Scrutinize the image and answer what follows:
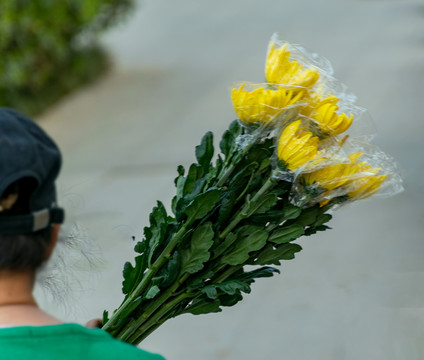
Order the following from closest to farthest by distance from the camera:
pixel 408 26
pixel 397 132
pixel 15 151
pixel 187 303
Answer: pixel 15 151, pixel 187 303, pixel 397 132, pixel 408 26

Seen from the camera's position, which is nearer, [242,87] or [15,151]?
[15,151]

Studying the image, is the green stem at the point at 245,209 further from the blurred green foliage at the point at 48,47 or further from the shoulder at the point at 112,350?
the blurred green foliage at the point at 48,47

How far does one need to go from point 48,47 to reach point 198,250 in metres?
6.99

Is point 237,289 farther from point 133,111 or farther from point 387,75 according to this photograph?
point 133,111

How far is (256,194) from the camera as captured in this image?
1.63 meters

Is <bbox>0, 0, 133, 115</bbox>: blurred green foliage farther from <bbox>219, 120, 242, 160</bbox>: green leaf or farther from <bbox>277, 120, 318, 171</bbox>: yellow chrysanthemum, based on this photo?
<bbox>277, 120, 318, 171</bbox>: yellow chrysanthemum

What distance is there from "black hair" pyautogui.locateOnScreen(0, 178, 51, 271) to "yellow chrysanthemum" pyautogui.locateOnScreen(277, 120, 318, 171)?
1.95 feet

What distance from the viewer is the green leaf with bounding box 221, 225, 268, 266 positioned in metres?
1.61

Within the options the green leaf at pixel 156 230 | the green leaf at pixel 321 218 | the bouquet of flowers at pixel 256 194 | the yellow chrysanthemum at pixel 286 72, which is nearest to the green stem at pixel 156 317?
→ the bouquet of flowers at pixel 256 194

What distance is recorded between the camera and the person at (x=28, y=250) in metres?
1.22

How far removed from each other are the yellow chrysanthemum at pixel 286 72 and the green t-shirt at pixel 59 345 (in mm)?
731

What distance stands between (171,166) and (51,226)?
5146 millimetres

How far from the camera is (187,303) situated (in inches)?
67.8

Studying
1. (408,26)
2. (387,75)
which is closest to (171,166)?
(387,75)
